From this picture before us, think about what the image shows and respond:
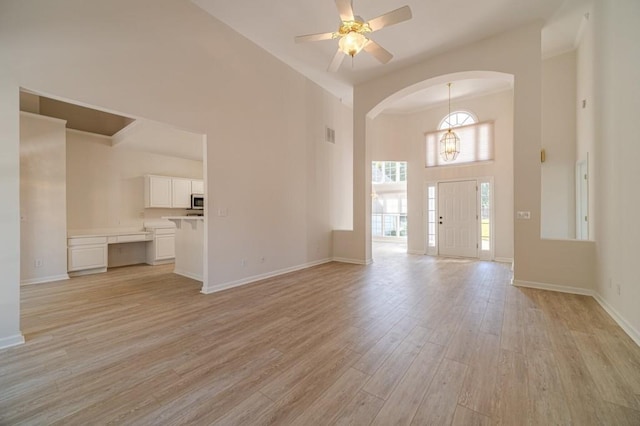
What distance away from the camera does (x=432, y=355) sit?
2.12 metres

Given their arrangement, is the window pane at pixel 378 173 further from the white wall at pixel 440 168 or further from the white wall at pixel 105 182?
the white wall at pixel 105 182

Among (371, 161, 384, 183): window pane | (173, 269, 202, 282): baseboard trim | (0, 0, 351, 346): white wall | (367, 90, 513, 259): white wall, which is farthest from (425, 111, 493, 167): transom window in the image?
(173, 269, 202, 282): baseboard trim

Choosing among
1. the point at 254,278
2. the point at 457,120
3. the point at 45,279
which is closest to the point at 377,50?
the point at 254,278

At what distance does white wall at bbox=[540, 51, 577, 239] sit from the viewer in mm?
5090

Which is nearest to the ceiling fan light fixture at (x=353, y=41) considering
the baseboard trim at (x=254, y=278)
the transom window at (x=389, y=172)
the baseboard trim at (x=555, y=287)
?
the baseboard trim at (x=254, y=278)

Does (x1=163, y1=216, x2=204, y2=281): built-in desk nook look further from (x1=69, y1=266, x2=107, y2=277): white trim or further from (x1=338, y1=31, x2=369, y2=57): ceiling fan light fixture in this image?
(x1=338, y1=31, x2=369, y2=57): ceiling fan light fixture

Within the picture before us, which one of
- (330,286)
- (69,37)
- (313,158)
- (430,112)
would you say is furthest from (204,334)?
(430,112)

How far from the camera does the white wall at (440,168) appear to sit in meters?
6.27

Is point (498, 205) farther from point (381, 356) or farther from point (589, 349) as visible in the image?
point (381, 356)

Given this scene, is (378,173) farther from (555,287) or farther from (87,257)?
(87,257)

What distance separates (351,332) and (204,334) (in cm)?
148

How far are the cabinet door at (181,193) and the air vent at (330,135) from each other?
13.1 feet

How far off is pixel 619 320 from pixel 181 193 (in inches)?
328

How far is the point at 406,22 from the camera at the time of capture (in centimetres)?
399
